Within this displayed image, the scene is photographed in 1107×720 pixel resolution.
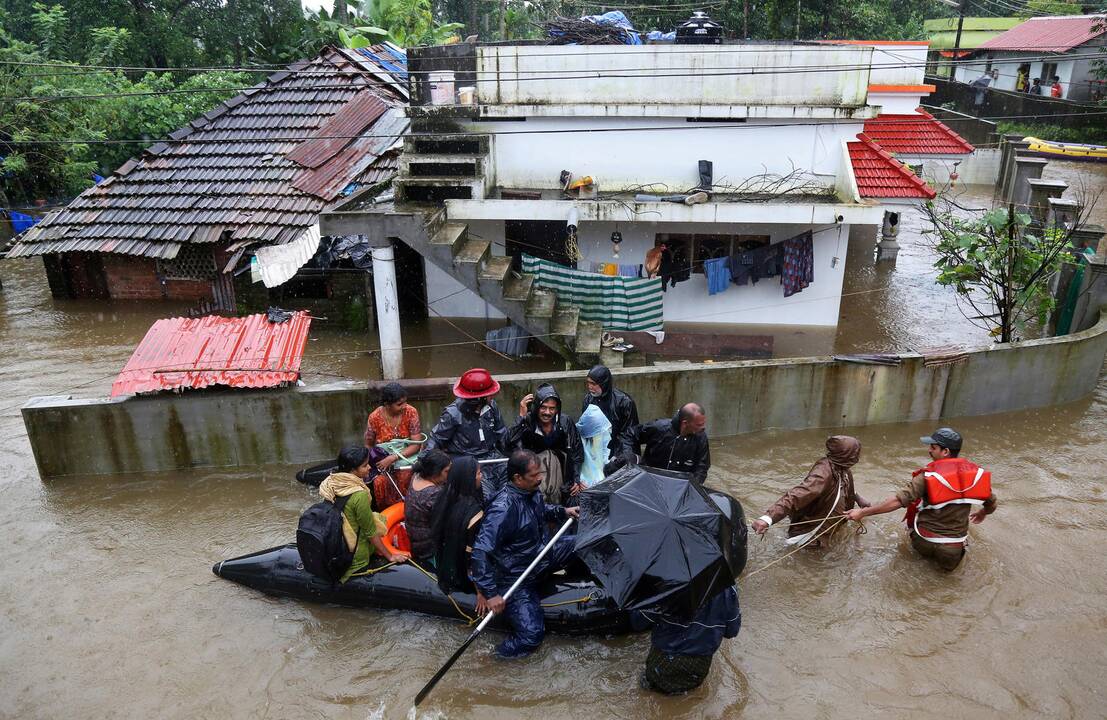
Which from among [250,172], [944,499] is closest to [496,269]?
[250,172]

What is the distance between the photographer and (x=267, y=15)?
77.1 ft

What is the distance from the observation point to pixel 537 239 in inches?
512

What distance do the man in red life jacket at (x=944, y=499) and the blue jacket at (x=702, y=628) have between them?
1.91 meters

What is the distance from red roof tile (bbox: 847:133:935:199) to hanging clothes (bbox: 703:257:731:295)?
2.42m

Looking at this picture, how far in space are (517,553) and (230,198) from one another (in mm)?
10731

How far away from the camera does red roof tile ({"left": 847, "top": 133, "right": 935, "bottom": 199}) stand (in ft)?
40.4

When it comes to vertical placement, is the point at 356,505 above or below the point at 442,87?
below

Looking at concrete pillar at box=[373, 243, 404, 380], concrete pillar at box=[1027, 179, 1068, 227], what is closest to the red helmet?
concrete pillar at box=[373, 243, 404, 380]

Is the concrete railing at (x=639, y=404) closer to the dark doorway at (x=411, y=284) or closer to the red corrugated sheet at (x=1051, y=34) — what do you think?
the dark doorway at (x=411, y=284)

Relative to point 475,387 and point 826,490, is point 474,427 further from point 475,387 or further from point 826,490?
point 826,490

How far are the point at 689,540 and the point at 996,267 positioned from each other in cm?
796

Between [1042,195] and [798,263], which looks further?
[1042,195]

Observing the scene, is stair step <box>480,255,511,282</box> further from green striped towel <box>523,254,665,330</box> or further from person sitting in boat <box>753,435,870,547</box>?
person sitting in boat <box>753,435,870,547</box>

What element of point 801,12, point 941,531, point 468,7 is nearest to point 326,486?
point 941,531
